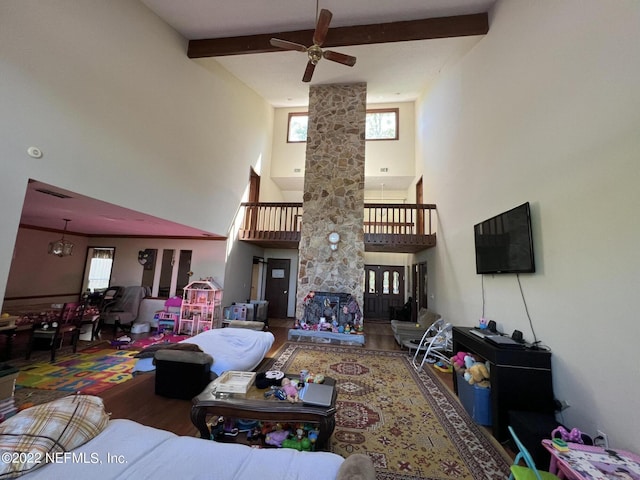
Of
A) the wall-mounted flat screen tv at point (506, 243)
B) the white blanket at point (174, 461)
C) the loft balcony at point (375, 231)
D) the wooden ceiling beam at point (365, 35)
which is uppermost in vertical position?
the wooden ceiling beam at point (365, 35)

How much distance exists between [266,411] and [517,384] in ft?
7.43

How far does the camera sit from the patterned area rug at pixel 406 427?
2.00 m

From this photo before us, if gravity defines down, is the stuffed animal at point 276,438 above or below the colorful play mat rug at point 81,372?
above

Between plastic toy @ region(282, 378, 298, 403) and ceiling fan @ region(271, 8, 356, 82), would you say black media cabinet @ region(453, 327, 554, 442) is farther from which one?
ceiling fan @ region(271, 8, 356, 82)

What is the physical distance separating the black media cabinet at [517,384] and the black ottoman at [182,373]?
2.97 meters

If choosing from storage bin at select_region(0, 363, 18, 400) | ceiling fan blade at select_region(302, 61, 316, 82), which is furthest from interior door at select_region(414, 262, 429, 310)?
storage bin at select_region(0, 363, 18, 400)

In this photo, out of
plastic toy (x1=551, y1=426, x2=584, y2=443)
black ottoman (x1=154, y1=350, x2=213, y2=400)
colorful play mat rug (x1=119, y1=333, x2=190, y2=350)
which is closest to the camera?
plastic toy (x1=551, y1=426, x2=584, y2=443)

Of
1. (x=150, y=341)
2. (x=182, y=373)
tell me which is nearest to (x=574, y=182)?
(x=182, y=373)

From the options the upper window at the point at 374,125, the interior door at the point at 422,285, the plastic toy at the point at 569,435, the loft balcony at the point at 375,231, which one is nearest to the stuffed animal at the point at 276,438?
the plastic toy at the point at 569,435

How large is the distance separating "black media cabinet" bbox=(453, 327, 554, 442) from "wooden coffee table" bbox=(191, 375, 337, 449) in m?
1.57

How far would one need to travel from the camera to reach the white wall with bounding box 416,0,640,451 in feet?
6.05

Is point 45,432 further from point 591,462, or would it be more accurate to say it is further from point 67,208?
point 67,208

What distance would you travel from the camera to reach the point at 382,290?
28.6 feet

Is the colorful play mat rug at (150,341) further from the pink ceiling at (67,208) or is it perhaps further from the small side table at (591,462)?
the small side table at (591,462)
